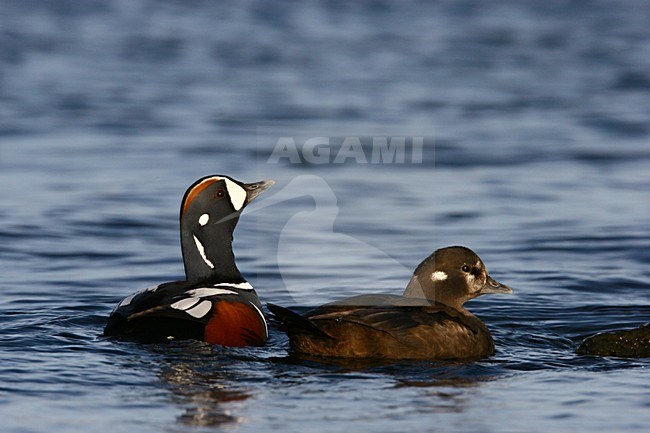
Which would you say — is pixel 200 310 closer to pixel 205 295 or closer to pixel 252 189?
pixel 205 295

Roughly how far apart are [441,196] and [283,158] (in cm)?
309

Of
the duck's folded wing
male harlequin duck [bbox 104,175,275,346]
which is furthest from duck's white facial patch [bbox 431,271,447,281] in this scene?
male harlequin duck [bbox 104,175,275,346]

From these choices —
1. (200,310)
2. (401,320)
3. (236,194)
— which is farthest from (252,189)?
(401,320)

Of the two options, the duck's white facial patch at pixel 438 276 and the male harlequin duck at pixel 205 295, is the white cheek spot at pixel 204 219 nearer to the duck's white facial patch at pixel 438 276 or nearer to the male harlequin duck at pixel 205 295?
the male harlequin duck at pixel 205 295

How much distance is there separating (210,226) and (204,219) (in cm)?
8

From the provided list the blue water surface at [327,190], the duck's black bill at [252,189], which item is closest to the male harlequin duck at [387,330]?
the blue water surface at [327,190]

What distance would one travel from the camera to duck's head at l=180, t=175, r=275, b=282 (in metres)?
9.04

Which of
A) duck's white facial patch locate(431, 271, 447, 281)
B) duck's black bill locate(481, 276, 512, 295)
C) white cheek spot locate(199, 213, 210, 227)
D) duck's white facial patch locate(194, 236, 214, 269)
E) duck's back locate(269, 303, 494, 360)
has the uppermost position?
white cheek spot locate(199, 213, 210, 227)

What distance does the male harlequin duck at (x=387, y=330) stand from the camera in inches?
310

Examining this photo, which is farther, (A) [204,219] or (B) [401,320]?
(A) [204,219]

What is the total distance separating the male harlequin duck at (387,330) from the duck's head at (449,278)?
0.43 feet

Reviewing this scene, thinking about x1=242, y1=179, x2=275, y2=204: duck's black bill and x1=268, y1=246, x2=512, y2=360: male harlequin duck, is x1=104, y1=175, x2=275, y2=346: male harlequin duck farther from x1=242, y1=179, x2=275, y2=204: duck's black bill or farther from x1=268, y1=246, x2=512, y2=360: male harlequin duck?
x1=268, y1=246, x2=512, y2=360: male harlequin duck

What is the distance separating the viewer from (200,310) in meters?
8.32

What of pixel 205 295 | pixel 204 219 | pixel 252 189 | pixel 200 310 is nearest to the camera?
pixel 200 310
